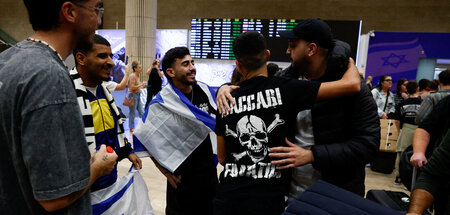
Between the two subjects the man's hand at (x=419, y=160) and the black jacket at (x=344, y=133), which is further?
the man's hand at (x=419, y=160)

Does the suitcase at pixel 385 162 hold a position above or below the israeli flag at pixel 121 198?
below

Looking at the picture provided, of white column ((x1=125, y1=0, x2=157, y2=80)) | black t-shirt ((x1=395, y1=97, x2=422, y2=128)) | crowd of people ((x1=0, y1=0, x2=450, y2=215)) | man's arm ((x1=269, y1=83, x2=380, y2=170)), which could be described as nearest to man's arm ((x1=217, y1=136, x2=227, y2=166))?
crowd of people ((x1=0, y1=0, x2=450, y2=215))

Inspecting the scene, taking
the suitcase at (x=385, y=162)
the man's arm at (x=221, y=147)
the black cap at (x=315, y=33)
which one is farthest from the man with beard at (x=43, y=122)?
the suitcase at (x=385, y=162)

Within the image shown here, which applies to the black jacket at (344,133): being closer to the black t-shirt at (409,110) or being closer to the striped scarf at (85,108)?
the striped scarf at (85,108)

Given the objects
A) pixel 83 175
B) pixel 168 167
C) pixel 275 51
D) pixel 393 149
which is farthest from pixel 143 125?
pixel 275 51

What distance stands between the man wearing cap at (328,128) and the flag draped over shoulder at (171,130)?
3.17 feet

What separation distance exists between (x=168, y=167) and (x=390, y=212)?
1590mm

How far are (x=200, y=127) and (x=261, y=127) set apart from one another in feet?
2.99

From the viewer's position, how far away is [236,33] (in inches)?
356

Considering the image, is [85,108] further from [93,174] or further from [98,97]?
[93,174]

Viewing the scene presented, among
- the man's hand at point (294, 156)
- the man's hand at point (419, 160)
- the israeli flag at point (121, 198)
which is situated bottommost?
the israeli flag at point (121, 198)

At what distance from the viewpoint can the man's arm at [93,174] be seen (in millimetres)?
860

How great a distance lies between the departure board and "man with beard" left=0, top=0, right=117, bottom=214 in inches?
307

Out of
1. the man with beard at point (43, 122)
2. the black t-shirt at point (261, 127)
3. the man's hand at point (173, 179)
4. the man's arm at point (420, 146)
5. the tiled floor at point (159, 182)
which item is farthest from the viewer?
the tiled floor at point (159, 182)
